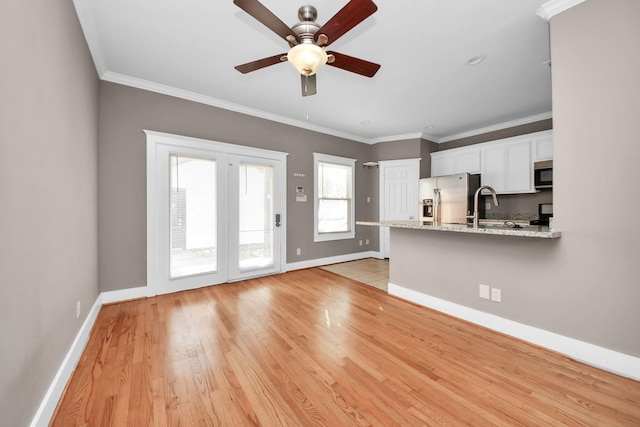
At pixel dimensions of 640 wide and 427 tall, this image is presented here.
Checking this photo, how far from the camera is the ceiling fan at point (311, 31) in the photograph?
1.48m

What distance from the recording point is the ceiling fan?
1.48 metres

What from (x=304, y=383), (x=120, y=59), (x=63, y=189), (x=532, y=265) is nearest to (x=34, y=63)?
(x=63, y=189)

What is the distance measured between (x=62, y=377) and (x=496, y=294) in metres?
3.50

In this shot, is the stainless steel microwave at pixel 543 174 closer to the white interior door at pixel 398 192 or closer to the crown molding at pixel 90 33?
the white interior door at pixel 398 192

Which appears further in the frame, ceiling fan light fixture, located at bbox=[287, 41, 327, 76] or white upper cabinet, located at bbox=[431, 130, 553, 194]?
white upper cabinet, located at bbox=[431, 130, 553, 194]

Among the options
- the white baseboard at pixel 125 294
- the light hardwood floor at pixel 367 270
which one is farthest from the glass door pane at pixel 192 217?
the light hardwood floor at pixel 367 270

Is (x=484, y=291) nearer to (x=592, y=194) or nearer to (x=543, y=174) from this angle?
(x=592, y=194)

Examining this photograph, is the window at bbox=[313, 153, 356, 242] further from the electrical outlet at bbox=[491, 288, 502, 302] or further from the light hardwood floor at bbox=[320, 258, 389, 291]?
the electrical outlet at bbox=[491, 288, 502, 302]

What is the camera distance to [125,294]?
3.14m

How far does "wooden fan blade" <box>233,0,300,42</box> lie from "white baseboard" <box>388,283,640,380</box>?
301 cm

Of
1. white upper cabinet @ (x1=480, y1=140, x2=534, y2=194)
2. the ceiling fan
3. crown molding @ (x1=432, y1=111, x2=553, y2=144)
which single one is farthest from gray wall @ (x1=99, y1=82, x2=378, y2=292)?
white upper cabinet @ (x1=480, y1=140, x2=534, y2=194)

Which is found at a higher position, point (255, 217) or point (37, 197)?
point (37, 197)

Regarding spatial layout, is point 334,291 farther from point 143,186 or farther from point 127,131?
point 127,131

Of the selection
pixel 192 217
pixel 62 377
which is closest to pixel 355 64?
pixel 192 217
